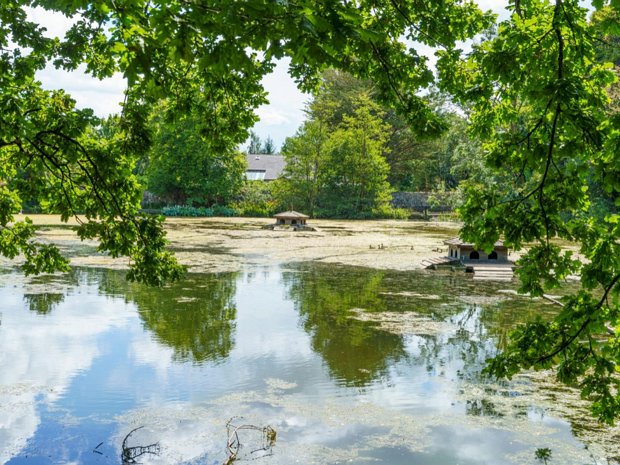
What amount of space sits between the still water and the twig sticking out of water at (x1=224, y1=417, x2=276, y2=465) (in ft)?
0.16

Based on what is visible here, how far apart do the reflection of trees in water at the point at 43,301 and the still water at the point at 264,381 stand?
4 cm

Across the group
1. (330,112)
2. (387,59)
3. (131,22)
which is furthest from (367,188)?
(131,22)

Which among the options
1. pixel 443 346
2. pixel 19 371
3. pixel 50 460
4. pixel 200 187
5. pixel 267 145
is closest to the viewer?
pixel 50 460

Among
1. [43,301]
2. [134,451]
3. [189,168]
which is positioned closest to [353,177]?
[189,168]

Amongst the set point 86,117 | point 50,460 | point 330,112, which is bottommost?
point 50,460

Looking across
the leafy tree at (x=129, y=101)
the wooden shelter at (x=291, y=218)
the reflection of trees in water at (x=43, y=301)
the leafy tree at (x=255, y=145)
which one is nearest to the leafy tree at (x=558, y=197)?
the leafy tree at (x=129, y=101)

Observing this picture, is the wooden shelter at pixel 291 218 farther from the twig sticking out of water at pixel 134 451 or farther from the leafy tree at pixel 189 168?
the twig sticking out of water at pixel 134 451

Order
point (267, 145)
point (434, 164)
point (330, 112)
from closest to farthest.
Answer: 1. point (330, 112)
2. point (434, 164)
3. point (267, 145)

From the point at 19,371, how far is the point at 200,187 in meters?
40.7

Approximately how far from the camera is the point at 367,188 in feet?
164

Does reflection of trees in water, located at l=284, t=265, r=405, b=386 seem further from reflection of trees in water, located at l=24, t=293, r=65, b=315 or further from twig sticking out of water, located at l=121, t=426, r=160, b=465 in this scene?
→ reflection of trees in water, located at l=24, t=293, r=65, b=315

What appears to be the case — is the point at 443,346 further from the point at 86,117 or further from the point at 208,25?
the point at 208,25

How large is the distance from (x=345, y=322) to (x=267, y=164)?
54.5 metres

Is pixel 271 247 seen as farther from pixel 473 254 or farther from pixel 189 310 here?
pixel 189 310
